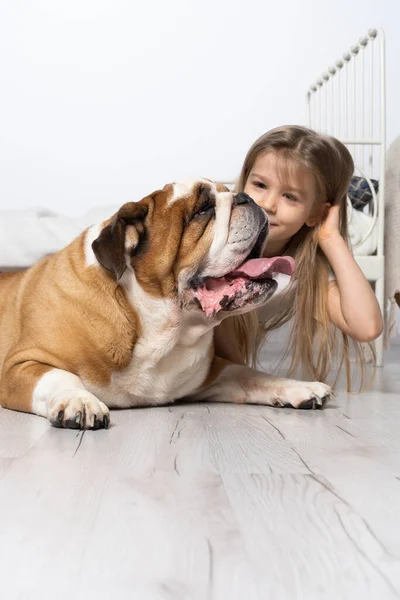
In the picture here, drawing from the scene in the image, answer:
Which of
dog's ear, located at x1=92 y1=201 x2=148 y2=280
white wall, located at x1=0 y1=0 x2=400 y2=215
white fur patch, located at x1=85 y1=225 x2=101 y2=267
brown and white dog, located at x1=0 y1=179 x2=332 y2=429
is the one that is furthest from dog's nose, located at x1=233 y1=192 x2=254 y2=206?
white wall, located at x1=0 y1=0 x2=400 y2=215

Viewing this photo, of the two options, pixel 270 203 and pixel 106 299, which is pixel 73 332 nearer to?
pixel 106 299

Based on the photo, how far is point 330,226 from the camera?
258 centimetres

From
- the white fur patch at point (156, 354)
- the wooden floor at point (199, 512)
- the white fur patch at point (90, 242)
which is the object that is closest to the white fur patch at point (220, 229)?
the white fur patch at point (156, 354)

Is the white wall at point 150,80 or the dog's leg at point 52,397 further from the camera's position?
the white wall at point 150,80

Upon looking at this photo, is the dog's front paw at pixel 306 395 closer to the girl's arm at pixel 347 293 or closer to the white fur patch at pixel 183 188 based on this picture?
the girl's arm at pixel 347 293

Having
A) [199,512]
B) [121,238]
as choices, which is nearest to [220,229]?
[121,238]

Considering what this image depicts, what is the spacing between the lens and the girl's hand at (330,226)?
101 inches

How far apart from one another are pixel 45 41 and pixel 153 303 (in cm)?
483

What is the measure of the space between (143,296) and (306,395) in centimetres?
54

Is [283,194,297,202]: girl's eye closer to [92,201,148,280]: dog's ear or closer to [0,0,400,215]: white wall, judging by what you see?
[92,201,148,280]: dog's ear

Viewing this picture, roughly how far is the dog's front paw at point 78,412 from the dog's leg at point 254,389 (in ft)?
1.99

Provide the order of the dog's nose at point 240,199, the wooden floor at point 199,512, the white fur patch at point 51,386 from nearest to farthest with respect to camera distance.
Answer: the wooden floor at point 199,512
the white fur patch at point 51,386
the dog's nose at point 240,199

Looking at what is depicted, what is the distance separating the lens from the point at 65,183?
239 inches

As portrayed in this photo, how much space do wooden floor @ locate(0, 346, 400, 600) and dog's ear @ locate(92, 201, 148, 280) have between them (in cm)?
39
